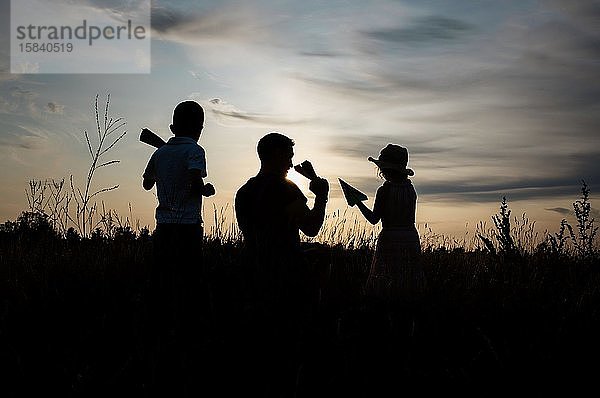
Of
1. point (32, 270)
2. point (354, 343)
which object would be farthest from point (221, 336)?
point (32, 270)

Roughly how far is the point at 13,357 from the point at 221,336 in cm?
132

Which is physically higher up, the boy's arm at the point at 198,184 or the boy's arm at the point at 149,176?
the boy's arm at the point at 149,176

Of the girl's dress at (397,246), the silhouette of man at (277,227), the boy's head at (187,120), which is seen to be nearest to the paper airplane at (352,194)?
the silhouette of man at (277,227)

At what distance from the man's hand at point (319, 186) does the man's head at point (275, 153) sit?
0.46 m

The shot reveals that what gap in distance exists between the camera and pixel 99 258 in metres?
6.90

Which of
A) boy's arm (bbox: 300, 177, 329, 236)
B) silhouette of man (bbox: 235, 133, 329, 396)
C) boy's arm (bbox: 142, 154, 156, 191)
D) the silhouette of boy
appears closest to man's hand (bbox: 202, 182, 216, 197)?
the silhouette of boy

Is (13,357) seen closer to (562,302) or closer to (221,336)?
(221,336)

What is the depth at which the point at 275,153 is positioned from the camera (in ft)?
16.9

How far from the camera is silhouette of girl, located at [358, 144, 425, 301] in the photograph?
6.00 m

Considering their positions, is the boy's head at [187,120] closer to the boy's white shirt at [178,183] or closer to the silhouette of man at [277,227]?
the boy's white shirt at [178,183]

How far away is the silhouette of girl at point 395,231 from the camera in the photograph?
6.00 m

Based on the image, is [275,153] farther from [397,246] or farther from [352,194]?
[397,246]

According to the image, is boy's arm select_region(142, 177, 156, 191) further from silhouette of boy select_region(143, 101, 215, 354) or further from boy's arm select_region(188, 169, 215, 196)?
boy's arm select_region(188, 169, 215, 196)

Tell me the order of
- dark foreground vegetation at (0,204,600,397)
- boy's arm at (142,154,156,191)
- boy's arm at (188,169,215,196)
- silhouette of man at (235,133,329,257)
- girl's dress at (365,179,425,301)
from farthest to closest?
girl's dress at (365,179,425,301), boy's arm at (142,154,156,191), boy's arm at (188,169,215,196), silhouette of man at (235,133,329,257), dark foreground vegetation at (0,204,600,397)
